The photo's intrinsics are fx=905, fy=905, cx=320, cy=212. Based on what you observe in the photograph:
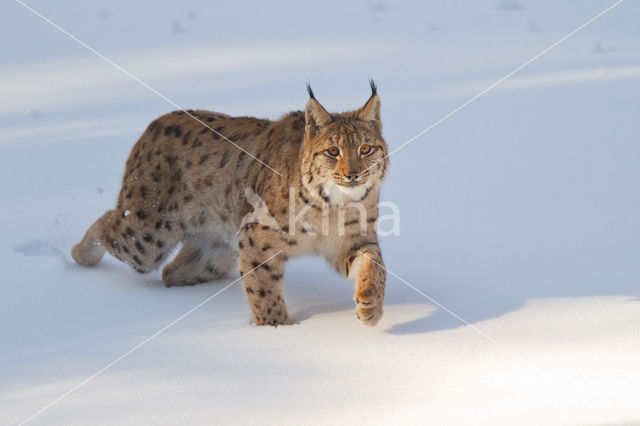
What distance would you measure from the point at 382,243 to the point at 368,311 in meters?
1.43

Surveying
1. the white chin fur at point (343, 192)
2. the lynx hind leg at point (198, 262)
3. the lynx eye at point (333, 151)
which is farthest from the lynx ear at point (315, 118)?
the lynx hind leg at point (198, 262)

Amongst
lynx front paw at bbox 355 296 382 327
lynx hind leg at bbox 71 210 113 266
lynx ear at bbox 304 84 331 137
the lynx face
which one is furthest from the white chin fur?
lynx hind leg at bbox 71 210 113 266

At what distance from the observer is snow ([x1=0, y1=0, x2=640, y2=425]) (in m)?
3.60

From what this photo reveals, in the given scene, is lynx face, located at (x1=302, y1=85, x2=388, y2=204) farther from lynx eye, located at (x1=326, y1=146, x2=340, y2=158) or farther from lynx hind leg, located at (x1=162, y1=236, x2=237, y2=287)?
lynx hind leg, located at (x1=162, y1=236, x2=237, y2=287)

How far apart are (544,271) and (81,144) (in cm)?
410

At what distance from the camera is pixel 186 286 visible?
5320mm

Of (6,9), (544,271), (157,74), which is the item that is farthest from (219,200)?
(6,9)

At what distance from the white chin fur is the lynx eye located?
134 millimetres

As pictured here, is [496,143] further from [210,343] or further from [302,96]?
[210,343]

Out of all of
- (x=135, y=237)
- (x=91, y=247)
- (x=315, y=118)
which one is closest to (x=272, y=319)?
(x=315, y=118)

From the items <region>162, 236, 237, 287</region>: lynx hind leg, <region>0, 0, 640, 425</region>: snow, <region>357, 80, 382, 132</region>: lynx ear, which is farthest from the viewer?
<region>162, 236, 237, 287</region>: lynx hind leg

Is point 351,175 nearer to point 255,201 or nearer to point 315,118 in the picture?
point 315,118

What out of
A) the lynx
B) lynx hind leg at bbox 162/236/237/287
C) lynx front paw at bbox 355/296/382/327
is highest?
the lynx

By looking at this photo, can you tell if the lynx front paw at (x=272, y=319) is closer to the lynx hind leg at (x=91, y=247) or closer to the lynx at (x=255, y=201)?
the lynx at (x=255, y=201)
